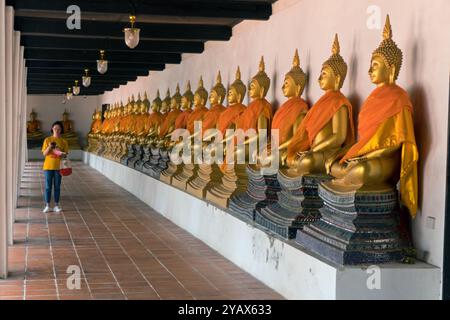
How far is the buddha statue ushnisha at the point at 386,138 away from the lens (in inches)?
203

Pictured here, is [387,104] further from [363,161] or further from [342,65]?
[342,65]

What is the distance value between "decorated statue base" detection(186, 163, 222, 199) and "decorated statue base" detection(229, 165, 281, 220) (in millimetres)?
1504

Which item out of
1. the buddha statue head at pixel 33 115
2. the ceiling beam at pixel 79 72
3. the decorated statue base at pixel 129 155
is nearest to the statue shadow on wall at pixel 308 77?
the decorated statue base at pixel 129 155

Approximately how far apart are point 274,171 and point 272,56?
2285mm

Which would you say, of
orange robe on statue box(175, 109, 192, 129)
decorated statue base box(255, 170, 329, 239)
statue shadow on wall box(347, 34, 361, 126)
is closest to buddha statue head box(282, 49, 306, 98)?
statue shadow on wall box(347, 34, 361, 126)

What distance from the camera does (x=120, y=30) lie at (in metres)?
10.7

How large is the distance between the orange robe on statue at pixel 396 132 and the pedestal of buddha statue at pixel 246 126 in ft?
8.97

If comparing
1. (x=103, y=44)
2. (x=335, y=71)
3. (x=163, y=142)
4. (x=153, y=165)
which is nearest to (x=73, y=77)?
(x=153, y=165)

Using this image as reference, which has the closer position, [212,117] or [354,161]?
[354,161]

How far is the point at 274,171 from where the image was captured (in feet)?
22.6

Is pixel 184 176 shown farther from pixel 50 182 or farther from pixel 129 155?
pixel 129 155

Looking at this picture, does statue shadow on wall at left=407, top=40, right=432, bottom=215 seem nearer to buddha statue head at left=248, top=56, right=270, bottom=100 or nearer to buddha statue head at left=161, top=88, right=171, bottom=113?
buddha statue head at left=248, top=56, right=270, bottom=100

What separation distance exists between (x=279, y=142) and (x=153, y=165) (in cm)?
642

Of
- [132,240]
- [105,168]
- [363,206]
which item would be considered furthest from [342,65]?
[105,168]
